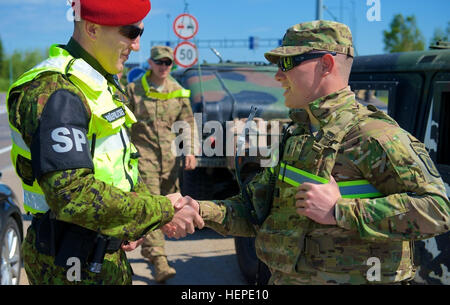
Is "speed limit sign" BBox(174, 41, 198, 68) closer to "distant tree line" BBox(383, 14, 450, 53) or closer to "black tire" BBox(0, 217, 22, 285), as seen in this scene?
"black tire" BBox(0, 217, 22, 285)

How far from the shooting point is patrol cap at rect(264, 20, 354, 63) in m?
2.00

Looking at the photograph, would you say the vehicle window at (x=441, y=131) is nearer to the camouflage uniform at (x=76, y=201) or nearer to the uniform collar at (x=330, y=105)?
the uniform collar at (x=330, y=105)

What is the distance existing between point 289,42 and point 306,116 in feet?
1.10

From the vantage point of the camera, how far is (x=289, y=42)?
208cm

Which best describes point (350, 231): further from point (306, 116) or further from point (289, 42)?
point (289, 42)

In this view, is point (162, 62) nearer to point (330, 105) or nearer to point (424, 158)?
point (330, 105)

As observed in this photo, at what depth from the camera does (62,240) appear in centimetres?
190

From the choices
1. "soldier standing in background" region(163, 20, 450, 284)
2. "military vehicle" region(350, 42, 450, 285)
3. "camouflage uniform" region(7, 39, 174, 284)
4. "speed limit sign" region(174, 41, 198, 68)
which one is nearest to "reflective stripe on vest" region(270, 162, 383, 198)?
"soldier standing in background" region(163, 20, 450, 284)

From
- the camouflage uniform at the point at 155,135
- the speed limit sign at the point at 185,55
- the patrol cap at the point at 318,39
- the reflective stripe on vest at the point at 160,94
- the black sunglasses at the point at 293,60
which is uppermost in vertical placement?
the patrol cap at the point at 318,39

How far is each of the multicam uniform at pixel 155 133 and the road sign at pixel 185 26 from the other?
12.2 ft

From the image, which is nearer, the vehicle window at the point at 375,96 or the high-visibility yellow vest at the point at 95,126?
the high-visibility yellow vest at the point at 95,126

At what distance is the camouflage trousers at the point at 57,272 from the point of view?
1952 millimetres

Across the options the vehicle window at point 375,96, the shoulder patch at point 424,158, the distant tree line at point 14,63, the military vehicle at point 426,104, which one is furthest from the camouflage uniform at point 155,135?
the distant tree line at point 14,63
